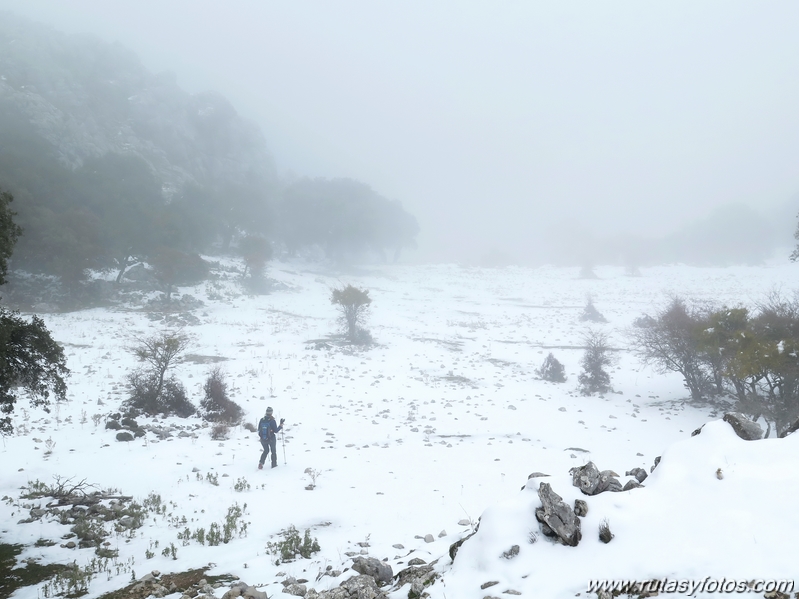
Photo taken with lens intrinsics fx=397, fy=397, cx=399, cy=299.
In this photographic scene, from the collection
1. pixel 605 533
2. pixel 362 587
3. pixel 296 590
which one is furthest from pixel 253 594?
pixel 605 533

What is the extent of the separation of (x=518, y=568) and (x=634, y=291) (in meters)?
67.8

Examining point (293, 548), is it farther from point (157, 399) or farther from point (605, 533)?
point (157, 399)

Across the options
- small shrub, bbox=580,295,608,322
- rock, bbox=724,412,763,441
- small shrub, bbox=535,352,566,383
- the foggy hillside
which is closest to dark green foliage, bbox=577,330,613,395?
small shrub, bbox=535,352,566,383

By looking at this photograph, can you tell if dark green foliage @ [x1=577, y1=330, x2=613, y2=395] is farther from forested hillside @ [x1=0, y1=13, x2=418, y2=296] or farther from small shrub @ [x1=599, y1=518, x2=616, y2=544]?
forested hillside @ [x1=0, y1=13, x2=418, y2=296]

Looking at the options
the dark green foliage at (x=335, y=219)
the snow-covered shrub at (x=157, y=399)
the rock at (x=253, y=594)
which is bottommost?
the rock at (x=253, y=594)

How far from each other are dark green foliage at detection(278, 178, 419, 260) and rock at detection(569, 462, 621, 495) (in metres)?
77.7

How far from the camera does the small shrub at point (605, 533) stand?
14.5 feet

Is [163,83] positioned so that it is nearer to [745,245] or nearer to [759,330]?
[759,330]

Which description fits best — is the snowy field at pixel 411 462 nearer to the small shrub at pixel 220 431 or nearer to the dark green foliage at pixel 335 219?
the small shrub at pixel 220 431

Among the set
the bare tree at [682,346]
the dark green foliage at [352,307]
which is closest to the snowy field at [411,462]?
the bare tree at [682,346]

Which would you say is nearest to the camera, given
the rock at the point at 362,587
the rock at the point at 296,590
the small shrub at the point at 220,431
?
the rock at the point at 362,587

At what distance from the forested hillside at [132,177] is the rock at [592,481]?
140 ft

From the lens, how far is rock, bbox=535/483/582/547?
4.64 m

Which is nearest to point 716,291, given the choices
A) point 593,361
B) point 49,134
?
point 593,361
